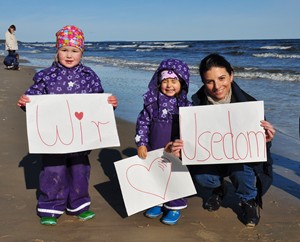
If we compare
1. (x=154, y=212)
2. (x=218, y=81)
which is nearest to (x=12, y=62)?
(x=154, y=212)

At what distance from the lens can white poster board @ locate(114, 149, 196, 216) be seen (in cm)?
290

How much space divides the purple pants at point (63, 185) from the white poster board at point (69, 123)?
0.23 m

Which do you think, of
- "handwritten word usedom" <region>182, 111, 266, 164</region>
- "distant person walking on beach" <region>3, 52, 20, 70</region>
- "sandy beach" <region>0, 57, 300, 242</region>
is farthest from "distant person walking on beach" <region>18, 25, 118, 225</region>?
"distant person walking on beach" <region>3, 52, 20, 70</region>

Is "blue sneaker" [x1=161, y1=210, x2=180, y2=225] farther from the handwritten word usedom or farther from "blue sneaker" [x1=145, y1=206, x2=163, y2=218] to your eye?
the handwritten word usedom

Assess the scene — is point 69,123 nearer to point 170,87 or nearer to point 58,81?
point 58,81

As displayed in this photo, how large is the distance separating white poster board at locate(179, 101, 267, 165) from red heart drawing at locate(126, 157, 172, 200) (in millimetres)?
221

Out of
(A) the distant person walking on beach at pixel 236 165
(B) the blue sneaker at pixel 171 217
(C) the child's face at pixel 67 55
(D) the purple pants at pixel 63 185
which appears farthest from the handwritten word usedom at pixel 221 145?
(C) the child's face at pixel 67 55

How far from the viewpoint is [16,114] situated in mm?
6379

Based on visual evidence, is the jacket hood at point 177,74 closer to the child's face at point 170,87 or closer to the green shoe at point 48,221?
the child's face at point 170,87

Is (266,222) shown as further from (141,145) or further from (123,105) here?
(123,105)

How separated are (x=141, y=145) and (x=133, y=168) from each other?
20 cm

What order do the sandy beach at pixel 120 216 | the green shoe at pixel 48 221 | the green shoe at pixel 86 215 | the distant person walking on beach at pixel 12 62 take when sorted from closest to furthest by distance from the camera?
the sandy beach at pixel 120 216
the green shoe at pixel 48 221
the green shoe at pixel 86 215
the distant person walking on beach at pixel 12 62

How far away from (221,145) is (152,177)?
0.60m

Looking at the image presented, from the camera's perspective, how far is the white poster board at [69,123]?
8.91ft
